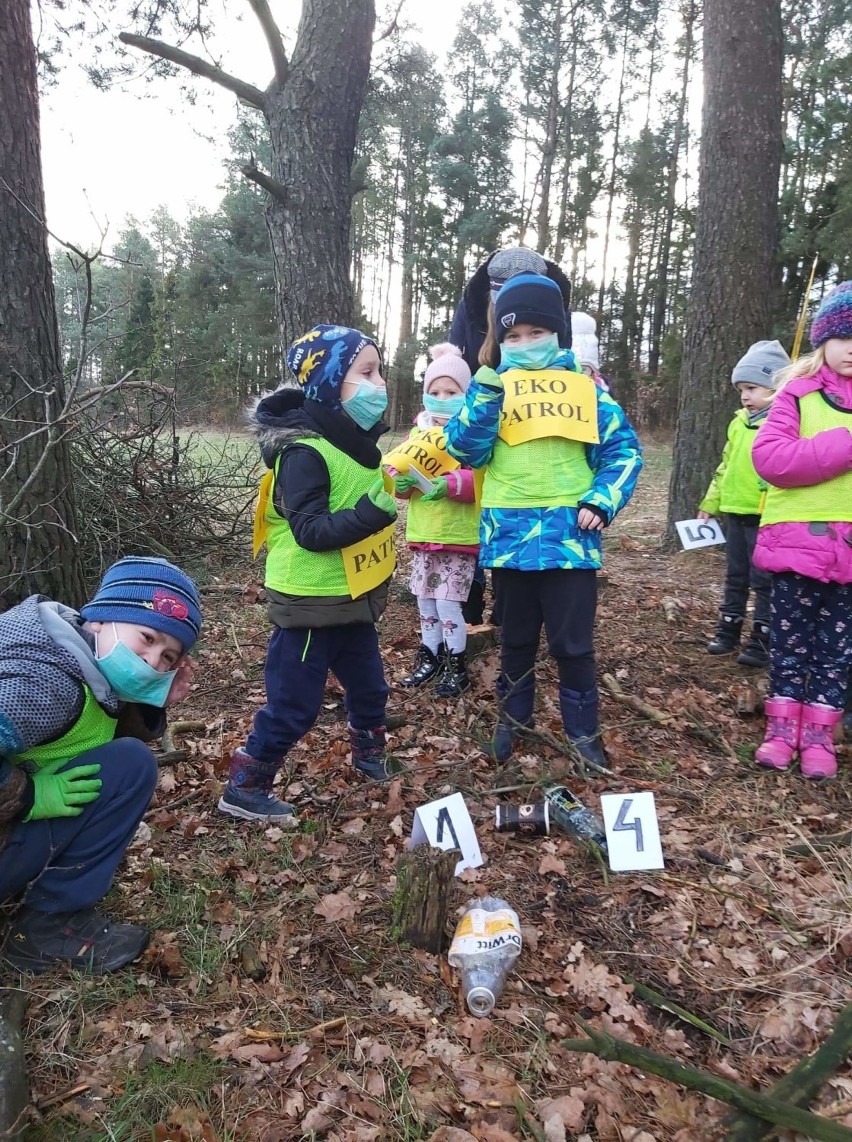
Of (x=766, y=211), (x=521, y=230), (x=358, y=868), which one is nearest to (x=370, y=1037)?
(x=358, y=868)

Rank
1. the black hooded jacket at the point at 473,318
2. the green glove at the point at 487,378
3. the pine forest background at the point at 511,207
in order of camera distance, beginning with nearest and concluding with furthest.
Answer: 1. the green glove at the point at 487,378
2. the black hooded jacket at the point at 473,318
3. the pine forest background at the point at 511,207

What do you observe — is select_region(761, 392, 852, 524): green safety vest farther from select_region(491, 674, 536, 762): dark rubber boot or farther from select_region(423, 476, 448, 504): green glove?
select_region(423, 476, 448, 504): green glove

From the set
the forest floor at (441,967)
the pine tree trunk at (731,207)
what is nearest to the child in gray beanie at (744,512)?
the forest floor at (441,967)

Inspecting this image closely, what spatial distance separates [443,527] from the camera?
4.00 meters

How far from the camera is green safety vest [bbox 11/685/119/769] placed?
6.69ft

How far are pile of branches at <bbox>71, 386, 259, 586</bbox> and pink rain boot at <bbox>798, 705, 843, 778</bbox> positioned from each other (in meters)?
4.34

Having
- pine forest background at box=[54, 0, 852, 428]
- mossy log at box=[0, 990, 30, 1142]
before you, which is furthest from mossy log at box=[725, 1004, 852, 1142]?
pine forest background at box=[54, 0, 852, 428]

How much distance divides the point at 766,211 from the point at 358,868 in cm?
599

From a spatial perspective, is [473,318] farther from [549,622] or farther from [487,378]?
[549,622]

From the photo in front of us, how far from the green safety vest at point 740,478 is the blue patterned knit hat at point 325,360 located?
2.68m

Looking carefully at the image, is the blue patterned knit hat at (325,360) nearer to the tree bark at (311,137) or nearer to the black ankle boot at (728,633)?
the tree bark at (311,137)

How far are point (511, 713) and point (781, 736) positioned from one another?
1.21m

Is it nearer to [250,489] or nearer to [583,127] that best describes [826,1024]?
[250,489]

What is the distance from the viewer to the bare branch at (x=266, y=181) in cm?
445
